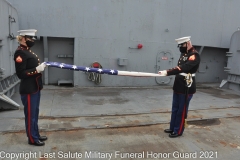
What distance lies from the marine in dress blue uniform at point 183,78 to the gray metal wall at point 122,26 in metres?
3.75

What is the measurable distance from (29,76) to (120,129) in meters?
1.73

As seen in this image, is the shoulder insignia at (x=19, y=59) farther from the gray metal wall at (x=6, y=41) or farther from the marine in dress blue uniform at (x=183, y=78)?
the marine in dress blue uniform at (x=183, y=78)

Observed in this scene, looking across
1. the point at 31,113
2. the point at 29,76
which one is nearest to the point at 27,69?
the point at 29,76

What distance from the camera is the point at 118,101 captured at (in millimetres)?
5410

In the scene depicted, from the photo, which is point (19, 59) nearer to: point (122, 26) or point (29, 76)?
point (29, 76)

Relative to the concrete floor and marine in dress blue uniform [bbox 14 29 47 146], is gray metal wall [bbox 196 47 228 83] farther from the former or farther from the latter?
marine in dress blue uniform [bbox 14 29 47 146]

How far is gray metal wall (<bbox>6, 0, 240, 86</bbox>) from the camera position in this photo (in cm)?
631

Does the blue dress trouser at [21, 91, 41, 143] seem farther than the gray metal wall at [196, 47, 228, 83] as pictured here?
No

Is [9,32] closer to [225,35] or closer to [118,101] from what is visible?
[118,101]

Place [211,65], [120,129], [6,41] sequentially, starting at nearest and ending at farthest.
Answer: [120,129]
[6,41]
[211,65]

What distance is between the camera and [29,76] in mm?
2707

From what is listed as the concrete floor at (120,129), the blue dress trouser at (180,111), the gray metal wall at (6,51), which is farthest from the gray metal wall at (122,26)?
the blue dress trouser at (180,111)

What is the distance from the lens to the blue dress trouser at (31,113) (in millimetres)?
2824

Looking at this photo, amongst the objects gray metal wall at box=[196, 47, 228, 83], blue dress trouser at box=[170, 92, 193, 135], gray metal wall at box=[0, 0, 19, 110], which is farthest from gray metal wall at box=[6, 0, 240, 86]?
blue dress trouser at box=[170, 92, 193, 135]
